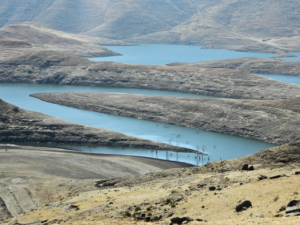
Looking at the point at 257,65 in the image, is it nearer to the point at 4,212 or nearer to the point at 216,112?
the point at 216,112

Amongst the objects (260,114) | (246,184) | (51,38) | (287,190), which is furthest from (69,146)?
(51,38)

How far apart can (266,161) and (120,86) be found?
87017 millimetres

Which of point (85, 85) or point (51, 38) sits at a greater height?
point (51, 38)

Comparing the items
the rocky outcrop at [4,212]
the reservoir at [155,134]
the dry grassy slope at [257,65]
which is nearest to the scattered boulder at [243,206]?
the rocky outcrop at [4,212]

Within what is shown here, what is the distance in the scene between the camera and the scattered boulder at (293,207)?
2152cm

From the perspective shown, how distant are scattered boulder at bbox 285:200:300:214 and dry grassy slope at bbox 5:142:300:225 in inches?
20.1

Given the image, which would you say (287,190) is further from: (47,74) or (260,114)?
(47,74)

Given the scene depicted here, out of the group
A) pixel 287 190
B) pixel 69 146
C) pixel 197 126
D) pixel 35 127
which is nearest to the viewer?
pixel 287 190

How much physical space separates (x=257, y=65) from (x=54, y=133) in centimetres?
10108

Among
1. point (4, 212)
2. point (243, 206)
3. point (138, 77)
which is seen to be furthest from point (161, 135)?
point (138, 77)

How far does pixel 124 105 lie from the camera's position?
90625 mm

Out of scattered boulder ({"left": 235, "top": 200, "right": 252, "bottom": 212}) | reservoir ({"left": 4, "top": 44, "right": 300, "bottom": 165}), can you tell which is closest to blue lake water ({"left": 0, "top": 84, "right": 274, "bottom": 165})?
reservoir ({"left": 4, "top": 44, "right": 300, "bottom": 165})

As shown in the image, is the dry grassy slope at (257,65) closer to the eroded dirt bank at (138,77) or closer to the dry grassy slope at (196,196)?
the eroded dirt bank at (138,77)

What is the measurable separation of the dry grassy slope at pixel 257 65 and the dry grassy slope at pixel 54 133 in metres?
89.0
